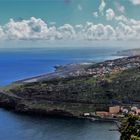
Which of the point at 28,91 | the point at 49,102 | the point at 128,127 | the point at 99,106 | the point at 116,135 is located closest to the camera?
the point at 128,127

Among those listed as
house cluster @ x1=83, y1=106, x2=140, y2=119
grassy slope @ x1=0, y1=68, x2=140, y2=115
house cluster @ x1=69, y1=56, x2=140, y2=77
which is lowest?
house cluster @ x1=83, y1=106, x2=140, y2=119

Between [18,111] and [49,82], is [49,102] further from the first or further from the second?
[49,82]

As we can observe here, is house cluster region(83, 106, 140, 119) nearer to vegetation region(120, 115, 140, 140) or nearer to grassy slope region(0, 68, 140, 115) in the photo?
grassy slope region(0, 68, 140, 115)

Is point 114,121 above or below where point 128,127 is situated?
below

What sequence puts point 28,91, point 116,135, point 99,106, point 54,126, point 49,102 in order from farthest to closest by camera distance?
point 28,91 → point 49,102 → point 99,106 → point 54,126 → point 116,135

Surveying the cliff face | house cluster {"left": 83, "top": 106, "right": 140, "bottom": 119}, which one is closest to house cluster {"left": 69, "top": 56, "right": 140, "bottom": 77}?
the cliff face

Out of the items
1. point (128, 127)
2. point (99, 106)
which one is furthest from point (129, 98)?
point (128, 127)

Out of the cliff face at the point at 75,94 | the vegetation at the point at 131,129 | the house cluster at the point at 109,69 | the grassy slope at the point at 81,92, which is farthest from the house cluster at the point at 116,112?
the vegetation at the point at 131,129
